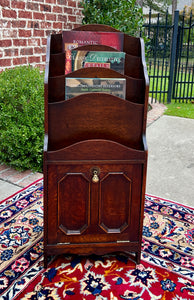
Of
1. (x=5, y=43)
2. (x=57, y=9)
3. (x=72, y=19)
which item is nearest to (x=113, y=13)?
(x=72, y=19)

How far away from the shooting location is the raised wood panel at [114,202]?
5.72 feet

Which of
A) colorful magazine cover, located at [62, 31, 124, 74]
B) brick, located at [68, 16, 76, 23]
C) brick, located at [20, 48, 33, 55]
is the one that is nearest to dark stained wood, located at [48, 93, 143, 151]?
colorful magazine cover, located at [62, 31, 124, 74]

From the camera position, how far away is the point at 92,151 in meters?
1.68

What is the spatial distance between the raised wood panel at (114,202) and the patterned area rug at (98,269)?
28 cm

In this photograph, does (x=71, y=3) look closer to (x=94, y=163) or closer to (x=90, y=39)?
(x=90, y=39)

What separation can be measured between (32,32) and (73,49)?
2411mm

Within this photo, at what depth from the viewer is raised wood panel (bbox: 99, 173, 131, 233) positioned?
1744 mm

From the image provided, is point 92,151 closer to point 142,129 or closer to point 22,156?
point 142,129

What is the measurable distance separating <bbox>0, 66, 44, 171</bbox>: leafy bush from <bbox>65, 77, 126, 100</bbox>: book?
139 cm

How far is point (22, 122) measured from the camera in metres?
3.09

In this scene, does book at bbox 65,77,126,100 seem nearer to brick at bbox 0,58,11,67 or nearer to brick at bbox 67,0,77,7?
brick at bbox 0,58,11,67

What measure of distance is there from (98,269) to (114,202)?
1.46 ft

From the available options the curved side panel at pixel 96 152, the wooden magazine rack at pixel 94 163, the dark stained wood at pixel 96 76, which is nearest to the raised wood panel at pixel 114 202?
the wooden magazine rack at pixel 94 163

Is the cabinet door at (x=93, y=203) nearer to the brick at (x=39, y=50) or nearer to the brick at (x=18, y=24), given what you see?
the brick at (x=18, y=24)
